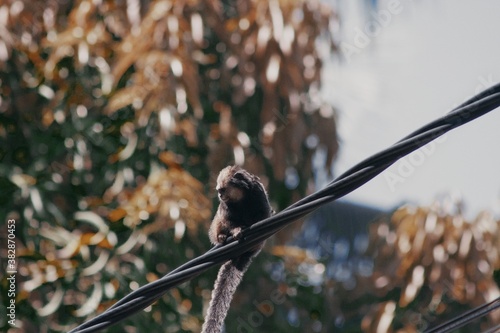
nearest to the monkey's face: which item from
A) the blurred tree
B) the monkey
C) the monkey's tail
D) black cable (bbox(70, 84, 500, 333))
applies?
the monkey

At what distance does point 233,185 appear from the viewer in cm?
480

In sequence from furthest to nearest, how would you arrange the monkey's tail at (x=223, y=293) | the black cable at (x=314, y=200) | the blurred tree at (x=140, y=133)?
the blurred tree at (x=140, y=133)
the monkey's tail at (x=223, y=293)
the black cable at (x=314, y=200)

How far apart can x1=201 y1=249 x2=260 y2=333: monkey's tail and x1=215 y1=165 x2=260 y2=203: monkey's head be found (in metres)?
0.38

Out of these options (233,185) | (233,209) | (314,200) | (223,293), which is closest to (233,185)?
(233,185)

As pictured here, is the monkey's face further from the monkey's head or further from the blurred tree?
the blurred tree

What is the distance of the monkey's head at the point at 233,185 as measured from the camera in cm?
479

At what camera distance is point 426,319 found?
7.67 metres

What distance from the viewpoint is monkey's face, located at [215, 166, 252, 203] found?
15.7 feet

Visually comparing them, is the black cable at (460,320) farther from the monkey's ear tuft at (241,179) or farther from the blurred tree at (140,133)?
the blurred tree at (140,133)

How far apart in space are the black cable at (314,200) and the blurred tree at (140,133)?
9.07ft

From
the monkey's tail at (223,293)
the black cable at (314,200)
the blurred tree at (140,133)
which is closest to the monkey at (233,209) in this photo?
the monkey's tail at (223,293)

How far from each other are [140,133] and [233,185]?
241cm

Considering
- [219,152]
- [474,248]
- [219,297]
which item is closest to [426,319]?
[474,248]

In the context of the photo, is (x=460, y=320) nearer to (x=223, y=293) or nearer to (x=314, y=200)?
(x=314, y=200)
